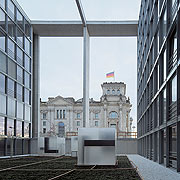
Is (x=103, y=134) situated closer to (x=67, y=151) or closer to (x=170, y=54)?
(x=170, y=54)

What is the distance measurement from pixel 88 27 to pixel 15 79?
39.6ft

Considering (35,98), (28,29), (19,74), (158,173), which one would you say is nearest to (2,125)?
(19,74)

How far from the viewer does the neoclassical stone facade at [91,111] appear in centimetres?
9056

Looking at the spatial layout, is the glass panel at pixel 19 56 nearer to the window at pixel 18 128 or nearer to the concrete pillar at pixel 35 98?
the concrete pillar at pixel 35 98

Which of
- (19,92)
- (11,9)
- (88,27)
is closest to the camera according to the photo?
(11,9)

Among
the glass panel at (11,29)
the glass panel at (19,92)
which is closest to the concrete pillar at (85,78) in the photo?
the glass panel at (19,92)

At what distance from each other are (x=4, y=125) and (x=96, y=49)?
4931 cm

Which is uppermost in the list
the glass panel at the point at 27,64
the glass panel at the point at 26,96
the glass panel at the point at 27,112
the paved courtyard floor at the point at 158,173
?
the glass panel at the point at 27,64

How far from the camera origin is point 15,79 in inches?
1436

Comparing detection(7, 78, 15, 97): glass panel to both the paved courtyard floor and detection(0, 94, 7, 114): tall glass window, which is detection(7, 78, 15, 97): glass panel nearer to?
detection(0, 94, 7, 114): tall glass window

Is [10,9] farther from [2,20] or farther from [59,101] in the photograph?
[59,101]

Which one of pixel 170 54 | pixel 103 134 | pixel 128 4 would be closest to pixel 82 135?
pixel 103 134

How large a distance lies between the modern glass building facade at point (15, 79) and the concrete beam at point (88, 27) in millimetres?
2242

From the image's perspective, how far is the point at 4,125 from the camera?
32750 millimetres
